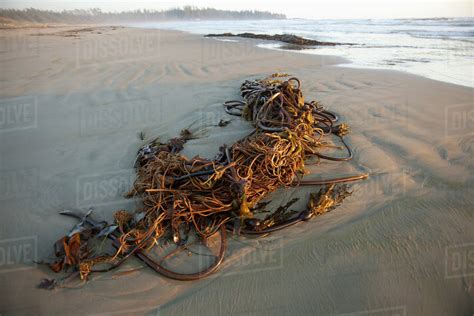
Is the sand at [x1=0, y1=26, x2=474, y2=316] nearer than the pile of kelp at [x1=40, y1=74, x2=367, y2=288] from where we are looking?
Yes

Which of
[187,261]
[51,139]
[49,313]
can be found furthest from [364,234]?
[51,139]

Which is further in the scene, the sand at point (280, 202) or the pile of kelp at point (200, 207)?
the pile of kelp at point (200, 207)

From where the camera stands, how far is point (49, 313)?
1585 mm

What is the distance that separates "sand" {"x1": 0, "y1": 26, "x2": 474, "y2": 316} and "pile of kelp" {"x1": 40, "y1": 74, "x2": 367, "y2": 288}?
0.08 meters

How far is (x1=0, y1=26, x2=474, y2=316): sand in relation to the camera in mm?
1607

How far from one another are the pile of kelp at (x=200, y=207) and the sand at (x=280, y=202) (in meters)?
0.08

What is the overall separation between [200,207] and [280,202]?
62cm

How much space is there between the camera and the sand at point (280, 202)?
63.3 inches

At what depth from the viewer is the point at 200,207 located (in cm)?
198

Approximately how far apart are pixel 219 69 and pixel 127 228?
5479 millimetres

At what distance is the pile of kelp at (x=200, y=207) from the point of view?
1815mm

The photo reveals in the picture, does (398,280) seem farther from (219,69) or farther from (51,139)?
(219,69)

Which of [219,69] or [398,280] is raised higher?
[219,69]

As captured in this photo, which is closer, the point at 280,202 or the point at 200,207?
the point at 200,207
